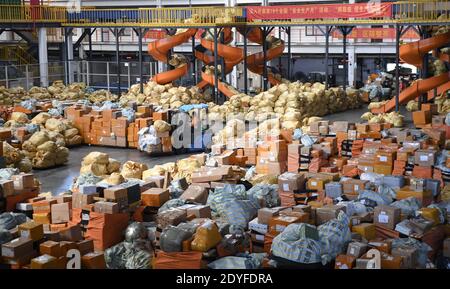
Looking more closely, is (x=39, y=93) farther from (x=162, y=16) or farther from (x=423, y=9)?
(x=423, y=9)

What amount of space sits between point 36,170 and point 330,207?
357 inches

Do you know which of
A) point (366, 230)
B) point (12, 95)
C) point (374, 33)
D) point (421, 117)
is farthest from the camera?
point (374, 33)

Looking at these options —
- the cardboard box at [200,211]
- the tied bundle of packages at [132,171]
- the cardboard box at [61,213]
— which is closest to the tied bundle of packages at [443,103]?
the tied bundle of packages at [132,171]

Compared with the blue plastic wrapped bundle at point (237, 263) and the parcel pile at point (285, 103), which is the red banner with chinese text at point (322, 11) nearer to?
the parcel pile at point (285, 103)

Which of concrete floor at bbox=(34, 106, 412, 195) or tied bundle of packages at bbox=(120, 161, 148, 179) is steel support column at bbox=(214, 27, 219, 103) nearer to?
concrete floor at bbox=(34, 106, 412, 195)

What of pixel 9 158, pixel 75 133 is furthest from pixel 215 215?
pixel 75 133

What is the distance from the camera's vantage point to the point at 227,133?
648 inches

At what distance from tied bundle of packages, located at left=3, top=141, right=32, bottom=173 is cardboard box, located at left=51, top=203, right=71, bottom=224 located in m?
5.19

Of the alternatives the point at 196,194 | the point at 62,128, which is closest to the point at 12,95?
the point at 62,128

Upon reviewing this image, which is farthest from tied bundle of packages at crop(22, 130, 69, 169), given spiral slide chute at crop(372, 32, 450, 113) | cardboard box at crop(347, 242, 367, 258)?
spiral slide chute at crop(372, 32, 450, 113)

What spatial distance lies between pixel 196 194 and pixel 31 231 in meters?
3.04

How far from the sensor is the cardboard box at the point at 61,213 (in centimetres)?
958

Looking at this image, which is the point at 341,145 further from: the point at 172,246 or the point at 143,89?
the point at 143,89

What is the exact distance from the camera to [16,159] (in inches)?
578
